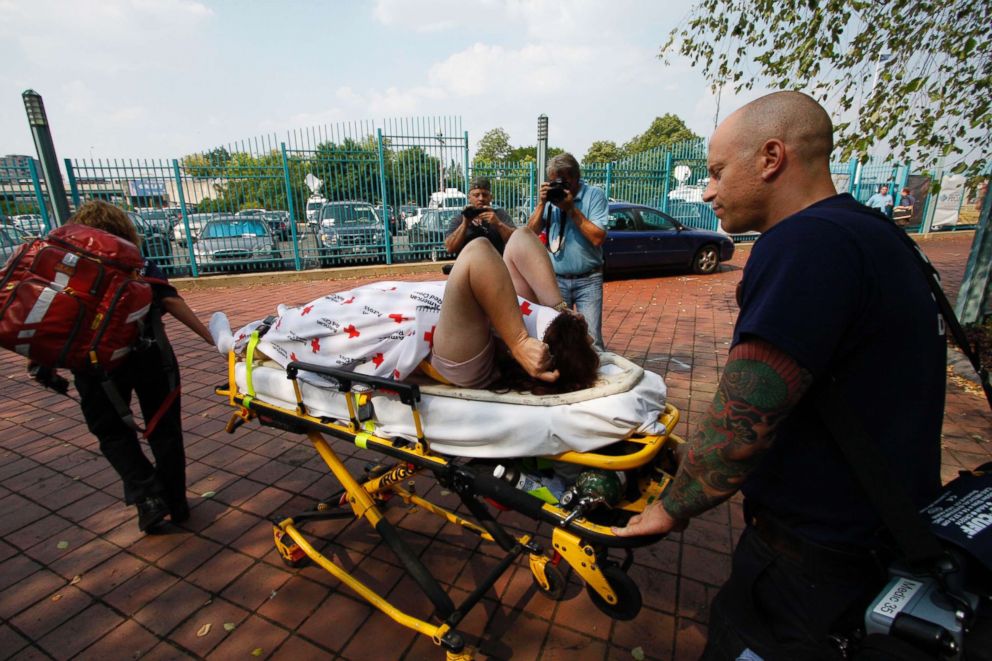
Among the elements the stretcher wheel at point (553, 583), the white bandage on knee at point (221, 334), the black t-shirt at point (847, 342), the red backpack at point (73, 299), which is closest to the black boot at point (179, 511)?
the red backpack at point (73, 299)

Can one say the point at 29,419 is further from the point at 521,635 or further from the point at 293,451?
the point at 521,635

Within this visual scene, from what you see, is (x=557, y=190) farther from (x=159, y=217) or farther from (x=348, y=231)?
(x=159, y=217)

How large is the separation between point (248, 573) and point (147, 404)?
1060mm

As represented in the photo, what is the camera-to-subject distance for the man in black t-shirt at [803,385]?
0.97 metres

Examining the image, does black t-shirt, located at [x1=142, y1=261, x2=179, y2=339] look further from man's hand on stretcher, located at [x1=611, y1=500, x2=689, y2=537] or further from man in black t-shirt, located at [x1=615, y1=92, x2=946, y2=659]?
man in black t-shirt, located at [x1=615, y1=92, x2=946, y2=659]

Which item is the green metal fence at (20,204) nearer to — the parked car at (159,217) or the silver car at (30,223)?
the silver car at (30,223)

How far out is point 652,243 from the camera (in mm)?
9867

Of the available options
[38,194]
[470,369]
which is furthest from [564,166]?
[38,194]

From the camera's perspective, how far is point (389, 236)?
10805mm

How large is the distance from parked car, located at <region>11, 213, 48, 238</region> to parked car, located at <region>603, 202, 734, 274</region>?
988 cm

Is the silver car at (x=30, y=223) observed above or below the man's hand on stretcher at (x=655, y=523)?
above

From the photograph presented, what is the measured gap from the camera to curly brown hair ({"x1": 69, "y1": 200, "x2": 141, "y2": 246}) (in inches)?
93.8

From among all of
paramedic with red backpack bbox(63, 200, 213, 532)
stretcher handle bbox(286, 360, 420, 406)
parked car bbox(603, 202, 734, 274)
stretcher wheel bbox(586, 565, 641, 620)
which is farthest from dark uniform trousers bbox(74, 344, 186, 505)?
parked car bbox(603, 202, 734, 274)

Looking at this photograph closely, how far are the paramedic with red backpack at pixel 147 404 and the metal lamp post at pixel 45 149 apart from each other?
552 cm
